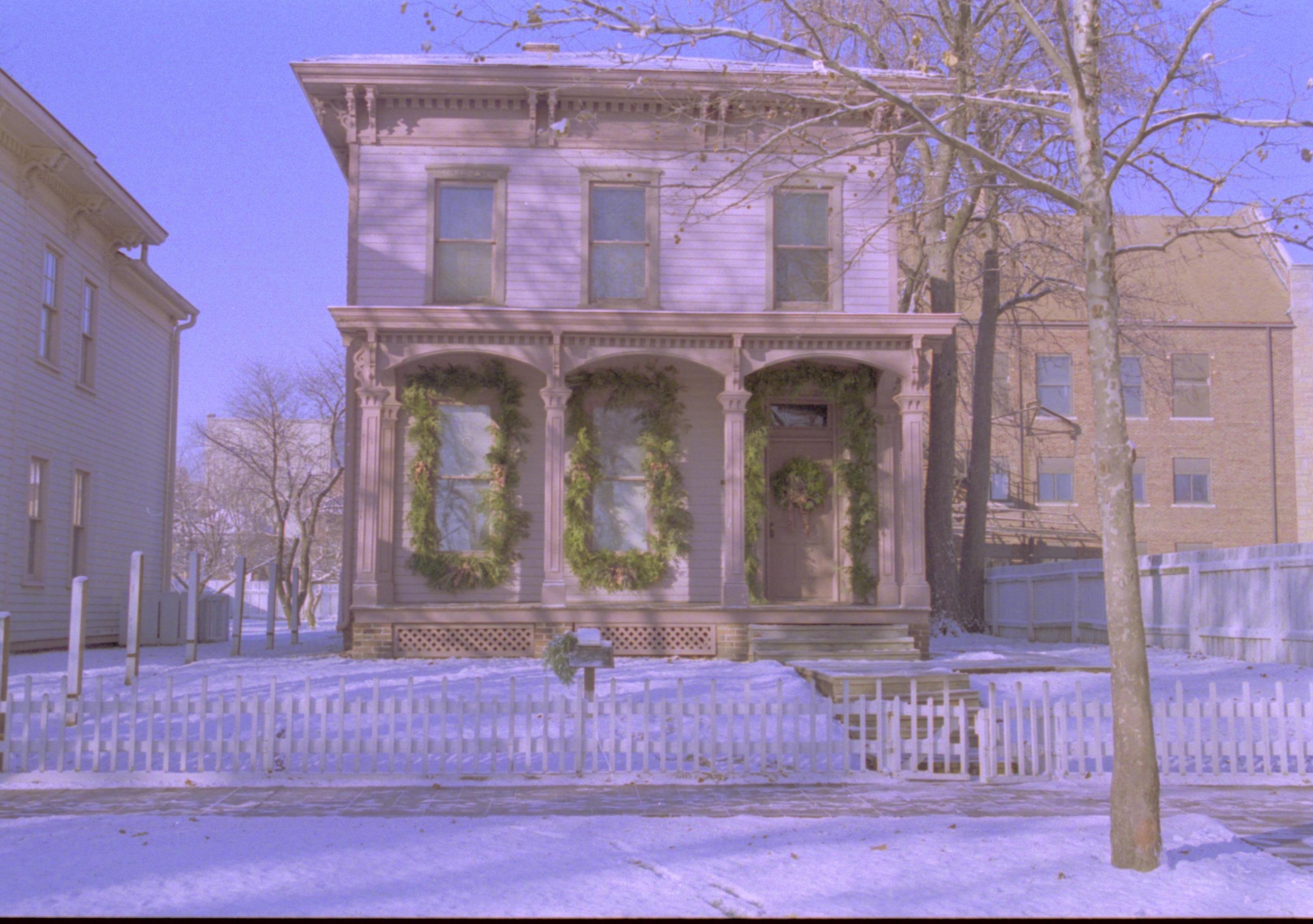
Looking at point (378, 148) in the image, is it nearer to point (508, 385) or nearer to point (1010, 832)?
point (508, 385)

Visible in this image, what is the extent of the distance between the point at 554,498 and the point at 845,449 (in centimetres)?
434

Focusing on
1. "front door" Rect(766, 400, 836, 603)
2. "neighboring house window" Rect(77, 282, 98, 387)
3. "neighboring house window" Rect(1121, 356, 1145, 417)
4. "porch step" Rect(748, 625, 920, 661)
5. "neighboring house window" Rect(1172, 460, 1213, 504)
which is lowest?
"porch step" Rect(748, 625, 920, 661)

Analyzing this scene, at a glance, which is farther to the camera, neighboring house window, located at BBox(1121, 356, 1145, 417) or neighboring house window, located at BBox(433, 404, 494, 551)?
neighboring house window, located at BBox(1121, 356, 1145, 417)

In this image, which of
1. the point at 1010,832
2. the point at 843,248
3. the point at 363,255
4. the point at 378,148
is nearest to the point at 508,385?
the point at 363,255

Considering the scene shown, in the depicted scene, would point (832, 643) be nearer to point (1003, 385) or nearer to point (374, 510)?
point (374, 510)

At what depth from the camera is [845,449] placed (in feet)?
58.4

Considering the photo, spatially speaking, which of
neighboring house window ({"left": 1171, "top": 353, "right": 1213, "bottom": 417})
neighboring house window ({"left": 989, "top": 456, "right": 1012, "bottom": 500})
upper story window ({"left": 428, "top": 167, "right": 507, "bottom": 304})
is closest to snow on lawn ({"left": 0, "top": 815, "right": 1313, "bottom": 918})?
upper story window ({"left": 428, "top": 167, "right": 507, "bottom": 304})

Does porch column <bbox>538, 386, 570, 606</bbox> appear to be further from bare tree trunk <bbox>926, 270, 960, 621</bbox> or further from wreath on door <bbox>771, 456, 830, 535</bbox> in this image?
bare tree trunk <bbox>926, 270, 960, 621</bbox>

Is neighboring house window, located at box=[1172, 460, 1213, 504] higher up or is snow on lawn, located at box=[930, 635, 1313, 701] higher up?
neighboring house window, located at box=[1172, 460, 1213, 504]

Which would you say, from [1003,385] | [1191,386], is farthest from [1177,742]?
[1191,386]

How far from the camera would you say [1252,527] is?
117 ft

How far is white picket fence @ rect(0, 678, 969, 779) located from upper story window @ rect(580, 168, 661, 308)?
8530 mm

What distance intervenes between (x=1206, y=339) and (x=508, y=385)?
85.6 ft

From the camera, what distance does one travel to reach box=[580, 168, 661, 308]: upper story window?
685 inches
